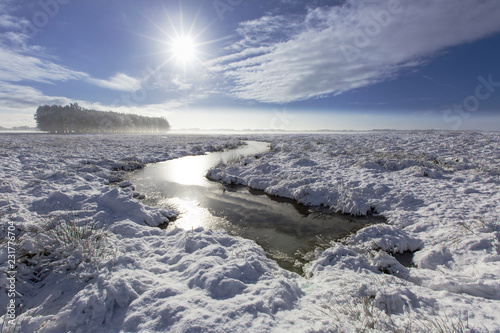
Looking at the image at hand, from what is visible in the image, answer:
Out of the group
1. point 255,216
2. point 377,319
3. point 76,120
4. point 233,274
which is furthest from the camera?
point 76,120

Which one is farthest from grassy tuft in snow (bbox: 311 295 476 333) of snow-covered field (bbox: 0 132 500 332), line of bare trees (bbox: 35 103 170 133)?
line of bare trees (bbox: 35 103 170 133)

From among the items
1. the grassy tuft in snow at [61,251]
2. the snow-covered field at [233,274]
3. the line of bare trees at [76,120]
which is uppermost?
the line of bare trees at [76,120]

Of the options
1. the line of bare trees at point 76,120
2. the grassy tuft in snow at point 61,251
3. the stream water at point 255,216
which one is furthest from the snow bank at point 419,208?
the line of bare trees at point 76,120

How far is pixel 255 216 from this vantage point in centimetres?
849

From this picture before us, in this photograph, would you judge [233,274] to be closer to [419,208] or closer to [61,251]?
[61,251]

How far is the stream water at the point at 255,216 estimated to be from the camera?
259 inches

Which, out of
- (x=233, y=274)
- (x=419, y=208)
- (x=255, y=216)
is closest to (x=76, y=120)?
(x=255, y=216)

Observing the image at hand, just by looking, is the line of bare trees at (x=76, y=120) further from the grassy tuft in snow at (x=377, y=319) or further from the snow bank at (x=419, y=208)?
the grassy tuft in snow at (x=377, y=319)

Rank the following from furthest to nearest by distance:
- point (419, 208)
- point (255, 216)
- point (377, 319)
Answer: point (255, 216), point (419, 208), point (377, 319)

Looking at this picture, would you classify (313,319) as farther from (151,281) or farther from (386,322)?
(151,281)

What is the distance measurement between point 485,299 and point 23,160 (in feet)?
79.8

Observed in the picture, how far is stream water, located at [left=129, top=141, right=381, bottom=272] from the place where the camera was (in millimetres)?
6578

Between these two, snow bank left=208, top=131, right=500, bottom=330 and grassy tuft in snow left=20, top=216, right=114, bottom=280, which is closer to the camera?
grassy tuft in snow left=20, top=216, right=114, bottom=280

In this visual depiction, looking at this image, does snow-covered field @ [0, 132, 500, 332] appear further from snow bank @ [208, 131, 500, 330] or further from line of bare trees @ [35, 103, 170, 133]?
line of bare trees @ [35, 103, 170, 133]
